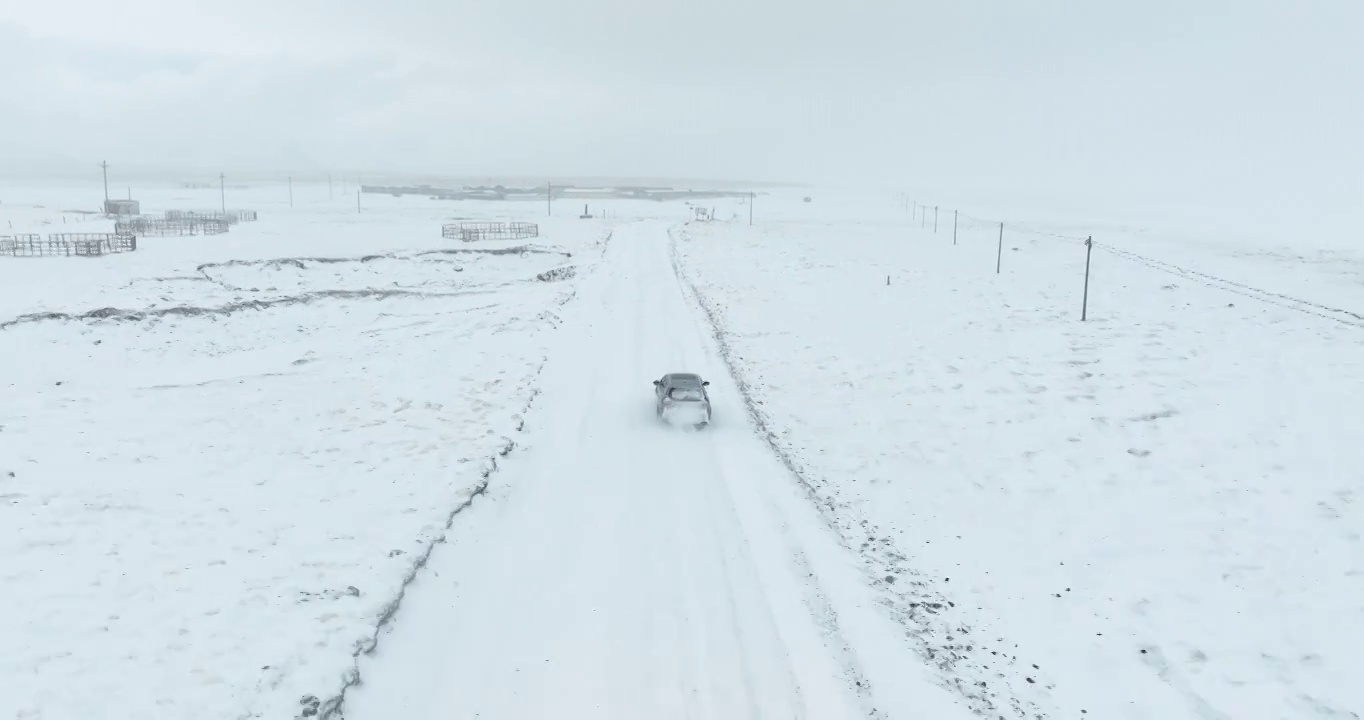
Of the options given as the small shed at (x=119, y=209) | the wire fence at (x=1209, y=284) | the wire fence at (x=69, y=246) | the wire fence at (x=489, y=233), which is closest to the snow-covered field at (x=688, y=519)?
the wire fence at (x=1209, y=284)

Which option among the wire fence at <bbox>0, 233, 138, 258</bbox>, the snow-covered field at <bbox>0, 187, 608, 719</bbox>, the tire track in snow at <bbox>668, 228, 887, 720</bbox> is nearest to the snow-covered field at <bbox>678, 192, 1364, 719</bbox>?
the tire track in snow at <bbox>668, 228, 887, 720</bbox>

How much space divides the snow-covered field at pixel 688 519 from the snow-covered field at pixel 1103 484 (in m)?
0.09

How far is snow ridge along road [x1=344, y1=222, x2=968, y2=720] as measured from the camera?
34.4 ft

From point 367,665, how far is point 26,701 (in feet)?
12.1

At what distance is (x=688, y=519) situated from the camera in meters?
16.1

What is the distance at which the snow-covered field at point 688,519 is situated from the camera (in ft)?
35.3

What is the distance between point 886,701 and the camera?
34.6 ft

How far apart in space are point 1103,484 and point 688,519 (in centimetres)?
850

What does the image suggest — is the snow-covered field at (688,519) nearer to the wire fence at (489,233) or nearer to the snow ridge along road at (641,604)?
the snow ridge along road at (641,604)

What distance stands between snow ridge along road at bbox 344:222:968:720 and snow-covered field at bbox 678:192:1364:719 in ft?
3.66

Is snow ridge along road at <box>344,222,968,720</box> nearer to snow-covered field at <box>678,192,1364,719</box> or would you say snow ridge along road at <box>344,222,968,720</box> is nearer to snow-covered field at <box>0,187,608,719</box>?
snow-covered field at <box>0,187,608,719</box>

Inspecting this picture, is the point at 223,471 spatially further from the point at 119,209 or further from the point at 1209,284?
the point at 119,209

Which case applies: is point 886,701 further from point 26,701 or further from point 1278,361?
point 1278,361

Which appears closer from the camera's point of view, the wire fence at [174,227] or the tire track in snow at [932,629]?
the tire track in snow at [932,629]
